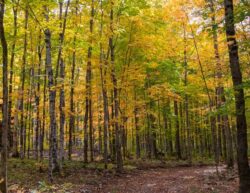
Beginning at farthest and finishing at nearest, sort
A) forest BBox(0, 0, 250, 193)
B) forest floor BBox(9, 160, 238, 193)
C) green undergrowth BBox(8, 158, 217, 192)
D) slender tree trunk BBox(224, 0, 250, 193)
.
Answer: green undergrowth BBox(8, 158, 217, 192) → forest floor BBox(9, 160, 238, 193) → forest BBox(0, 0, 250, 193) → slender tree trunk BBox(224, 0, 250, 193)

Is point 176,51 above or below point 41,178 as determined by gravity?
above

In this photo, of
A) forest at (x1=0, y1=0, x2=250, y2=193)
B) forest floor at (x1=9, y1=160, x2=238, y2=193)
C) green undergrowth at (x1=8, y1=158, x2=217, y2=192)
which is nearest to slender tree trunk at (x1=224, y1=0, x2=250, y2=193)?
forest at (x1=0, y1=0, x2=250, y2=193)

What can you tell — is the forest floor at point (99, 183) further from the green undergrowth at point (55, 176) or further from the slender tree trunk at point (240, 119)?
the slender tree trunk at point (240, 119)

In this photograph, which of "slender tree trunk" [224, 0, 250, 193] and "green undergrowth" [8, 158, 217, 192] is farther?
"green undergrowth" [8, 158, 217, 192]

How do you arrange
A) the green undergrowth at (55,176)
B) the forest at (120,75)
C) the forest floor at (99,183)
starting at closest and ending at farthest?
the forest at (120,75) → the forest floor at (99,183) → the green undergrowth at (55,176)

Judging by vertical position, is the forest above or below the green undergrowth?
above

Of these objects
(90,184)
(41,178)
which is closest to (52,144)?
(41,178)

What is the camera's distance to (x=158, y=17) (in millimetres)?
18875

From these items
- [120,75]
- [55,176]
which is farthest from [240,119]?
[120,75]

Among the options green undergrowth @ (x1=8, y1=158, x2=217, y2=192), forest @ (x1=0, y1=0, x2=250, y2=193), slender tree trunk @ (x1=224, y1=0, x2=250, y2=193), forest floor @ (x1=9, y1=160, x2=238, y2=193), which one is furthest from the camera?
green undergrowth @ (x1=8, y1=158, x2=217, y2=192)

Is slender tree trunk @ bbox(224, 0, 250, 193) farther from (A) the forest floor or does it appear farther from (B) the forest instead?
(A) the forest floor

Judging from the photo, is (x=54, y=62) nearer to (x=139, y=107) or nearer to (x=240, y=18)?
(x=139, y=107)

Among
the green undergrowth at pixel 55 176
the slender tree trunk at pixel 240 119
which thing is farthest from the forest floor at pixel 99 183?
the slender tree trunk at pixel 240 119

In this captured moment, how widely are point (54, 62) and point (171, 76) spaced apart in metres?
10.3
